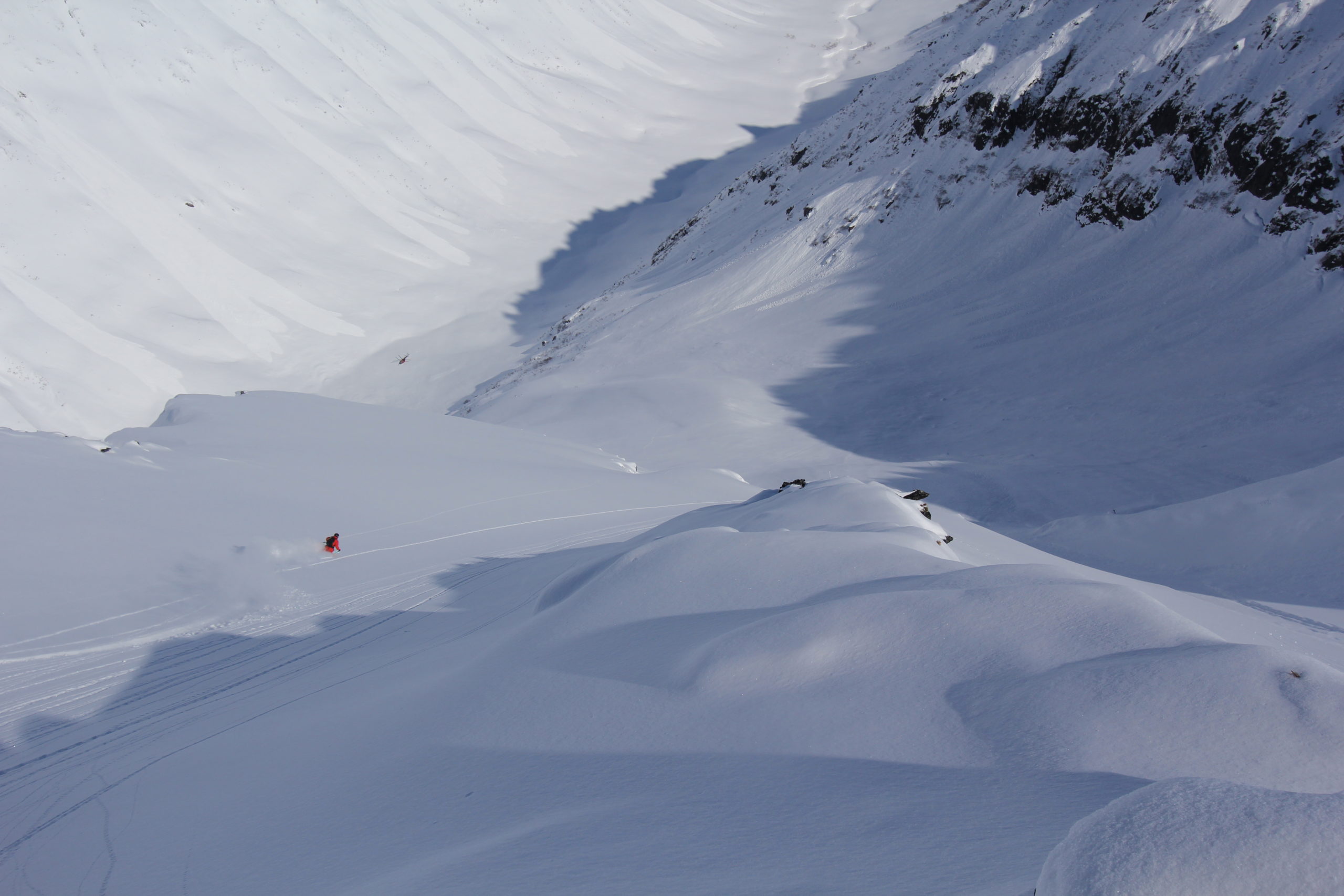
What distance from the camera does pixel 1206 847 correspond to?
6.95ft

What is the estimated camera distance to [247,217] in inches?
1361

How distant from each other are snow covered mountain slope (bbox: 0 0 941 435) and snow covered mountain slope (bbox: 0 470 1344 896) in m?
19.9

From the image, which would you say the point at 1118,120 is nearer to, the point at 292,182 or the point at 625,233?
the point at 625,233

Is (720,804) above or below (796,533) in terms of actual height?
below

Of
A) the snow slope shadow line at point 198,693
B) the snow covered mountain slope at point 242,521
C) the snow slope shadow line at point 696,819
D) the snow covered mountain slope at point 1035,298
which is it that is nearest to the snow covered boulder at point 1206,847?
the snow slope shadow line at point 696,819

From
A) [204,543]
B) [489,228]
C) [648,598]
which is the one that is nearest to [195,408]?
[204,543]

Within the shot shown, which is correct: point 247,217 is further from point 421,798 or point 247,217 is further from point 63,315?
point 421,798

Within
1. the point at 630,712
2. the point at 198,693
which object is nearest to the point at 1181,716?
the point at 630,712

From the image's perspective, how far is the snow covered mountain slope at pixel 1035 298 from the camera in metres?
20.4

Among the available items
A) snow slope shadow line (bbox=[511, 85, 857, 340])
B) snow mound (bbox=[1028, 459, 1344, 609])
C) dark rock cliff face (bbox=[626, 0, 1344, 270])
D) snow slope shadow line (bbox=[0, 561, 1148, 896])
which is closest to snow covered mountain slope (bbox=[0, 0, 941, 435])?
snow slope shadow line (bbox=[511, 85, 857, 340])

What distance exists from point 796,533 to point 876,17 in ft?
251

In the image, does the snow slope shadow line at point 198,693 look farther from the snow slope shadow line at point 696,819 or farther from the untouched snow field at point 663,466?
the snow slope shadow line at point 696,819

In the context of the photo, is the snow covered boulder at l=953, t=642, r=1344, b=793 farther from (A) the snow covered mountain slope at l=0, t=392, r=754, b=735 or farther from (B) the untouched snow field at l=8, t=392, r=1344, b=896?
(A) the snow covered mountain slope at l=0, t=392, r=754, b=735

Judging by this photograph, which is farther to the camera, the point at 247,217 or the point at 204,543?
the point at 247,217
